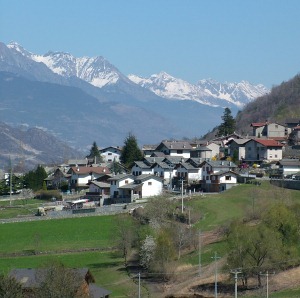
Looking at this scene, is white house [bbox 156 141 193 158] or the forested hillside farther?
the forested hillside

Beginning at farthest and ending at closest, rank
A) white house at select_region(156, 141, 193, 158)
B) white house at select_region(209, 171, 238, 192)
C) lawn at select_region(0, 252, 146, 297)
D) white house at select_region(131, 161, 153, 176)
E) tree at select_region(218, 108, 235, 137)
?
tree at select_region(218, 108, 235, 137) < white house at select_region(156, 141, 193, 158) < white house at select_region(131, 161, 153, 176) < white house at select_region(209, 171, 238, 192) < lawn at select_region(0, 252, 146, 297)

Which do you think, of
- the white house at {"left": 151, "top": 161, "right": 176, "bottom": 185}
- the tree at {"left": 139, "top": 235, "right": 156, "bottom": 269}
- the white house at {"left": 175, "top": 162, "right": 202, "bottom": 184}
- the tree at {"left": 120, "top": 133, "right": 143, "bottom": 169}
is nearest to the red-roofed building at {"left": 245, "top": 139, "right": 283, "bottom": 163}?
the white house at {"left": 175, "top": 162, "right": 202, "bottom": 184}

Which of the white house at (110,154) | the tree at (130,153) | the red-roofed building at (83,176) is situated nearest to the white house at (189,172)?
the red-roofed building at (83,176)

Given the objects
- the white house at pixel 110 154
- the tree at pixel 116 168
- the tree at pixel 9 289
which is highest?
the white house at pixel 110 154

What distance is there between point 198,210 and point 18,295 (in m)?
31.9

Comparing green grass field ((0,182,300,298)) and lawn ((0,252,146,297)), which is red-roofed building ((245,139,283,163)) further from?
lawn ((0,252,146,297))

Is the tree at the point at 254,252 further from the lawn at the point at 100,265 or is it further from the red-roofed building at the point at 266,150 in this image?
the red-roofed building at the point at 266,150

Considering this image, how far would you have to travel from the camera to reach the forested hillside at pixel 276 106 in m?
132

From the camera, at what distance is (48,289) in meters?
35.7

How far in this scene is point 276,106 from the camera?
143 m

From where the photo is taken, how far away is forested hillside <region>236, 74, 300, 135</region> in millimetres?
132250

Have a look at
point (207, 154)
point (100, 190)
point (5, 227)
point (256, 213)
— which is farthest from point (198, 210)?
point (207, 154)

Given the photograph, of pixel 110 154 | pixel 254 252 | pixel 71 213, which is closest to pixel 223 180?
pixel 71 213

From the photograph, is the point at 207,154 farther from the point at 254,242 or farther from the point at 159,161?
the point at 254,242
